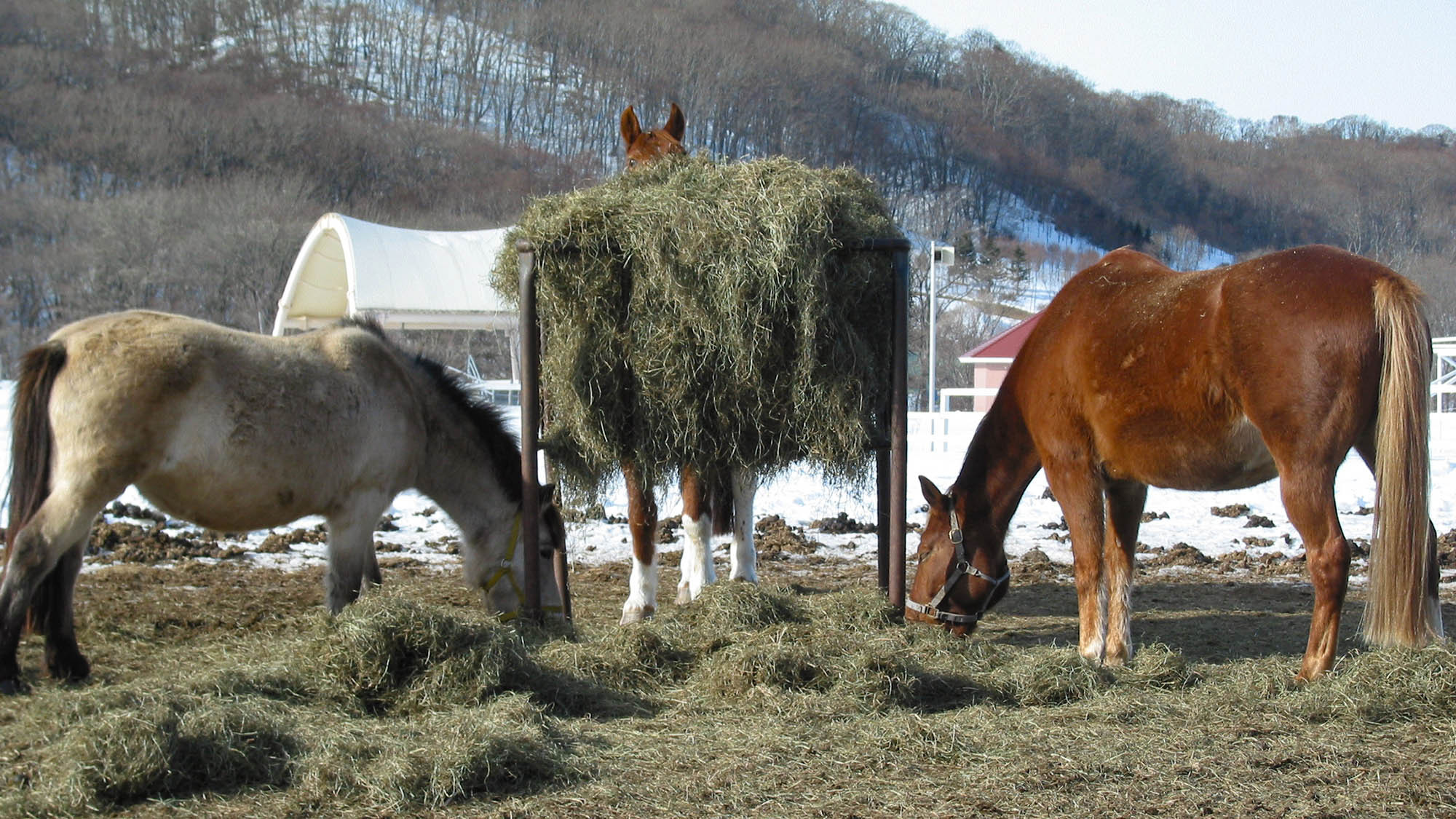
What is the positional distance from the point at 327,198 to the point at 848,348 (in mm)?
62722

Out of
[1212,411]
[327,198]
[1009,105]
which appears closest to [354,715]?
[1212,411]

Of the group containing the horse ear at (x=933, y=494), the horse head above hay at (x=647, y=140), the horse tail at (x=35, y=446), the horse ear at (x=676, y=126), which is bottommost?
the horse ear at (x=933, y=494)

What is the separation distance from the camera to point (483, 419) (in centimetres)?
584

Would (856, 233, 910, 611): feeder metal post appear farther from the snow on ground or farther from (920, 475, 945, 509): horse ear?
the snow on ground

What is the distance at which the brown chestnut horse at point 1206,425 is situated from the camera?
13.7 ft

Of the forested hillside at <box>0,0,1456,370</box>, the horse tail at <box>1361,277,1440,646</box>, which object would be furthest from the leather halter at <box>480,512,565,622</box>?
the forested hillside at <box>0,0,1456,370</box>

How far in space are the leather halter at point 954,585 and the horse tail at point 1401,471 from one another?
172 centimetres

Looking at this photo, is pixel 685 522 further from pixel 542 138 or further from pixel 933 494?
pixel 542 138

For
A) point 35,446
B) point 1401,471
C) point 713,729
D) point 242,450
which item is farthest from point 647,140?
point 1401,471

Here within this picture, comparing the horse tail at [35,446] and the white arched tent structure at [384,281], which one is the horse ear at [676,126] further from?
the white arched tent structure at [384,281]

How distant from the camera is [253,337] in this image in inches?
199

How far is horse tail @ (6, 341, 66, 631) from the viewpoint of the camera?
4.42m

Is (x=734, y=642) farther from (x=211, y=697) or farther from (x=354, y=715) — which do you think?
(x=211, y=697)

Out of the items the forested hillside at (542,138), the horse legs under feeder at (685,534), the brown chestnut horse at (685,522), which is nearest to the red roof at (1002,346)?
the forested hillside at (542,138)
